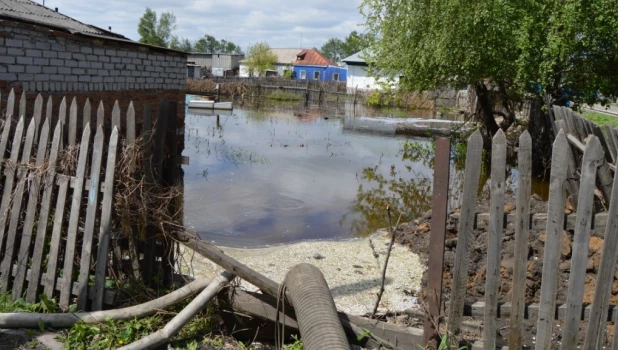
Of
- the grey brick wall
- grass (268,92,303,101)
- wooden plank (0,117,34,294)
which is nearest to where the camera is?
wooden plank (0,117,34,294)

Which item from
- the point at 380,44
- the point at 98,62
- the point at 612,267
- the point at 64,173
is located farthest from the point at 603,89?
the point at 64,173

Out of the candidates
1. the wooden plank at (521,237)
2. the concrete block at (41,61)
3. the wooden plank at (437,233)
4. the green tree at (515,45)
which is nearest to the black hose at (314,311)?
the wooden plank at (437,233)

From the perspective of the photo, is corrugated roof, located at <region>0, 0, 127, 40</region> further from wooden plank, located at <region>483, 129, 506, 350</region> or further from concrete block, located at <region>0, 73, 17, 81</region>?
wooden plank, located at <region>483, 129, 506, 350</region>

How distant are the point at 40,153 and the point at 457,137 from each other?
19133mm

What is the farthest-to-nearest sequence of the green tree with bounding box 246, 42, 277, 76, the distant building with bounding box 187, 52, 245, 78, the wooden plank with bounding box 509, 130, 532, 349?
the distant building with bounding box 187, 52, 245, 78
the green tree with bounding box 246, 42, 277, 76
the wooden plank with bounding box 509, 130, 532, 349

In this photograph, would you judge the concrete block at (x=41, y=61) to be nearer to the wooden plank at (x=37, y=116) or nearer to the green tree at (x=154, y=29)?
the wooden plank at (x=37, y=116)

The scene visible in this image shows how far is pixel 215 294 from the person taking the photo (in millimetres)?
4238

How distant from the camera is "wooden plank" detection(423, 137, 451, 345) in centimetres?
374

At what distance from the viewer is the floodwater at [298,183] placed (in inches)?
410

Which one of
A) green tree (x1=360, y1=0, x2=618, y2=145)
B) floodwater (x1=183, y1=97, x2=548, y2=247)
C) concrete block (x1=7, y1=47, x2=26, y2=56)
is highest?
green tree (x1=360, y1=0, x2=618, y2=145)

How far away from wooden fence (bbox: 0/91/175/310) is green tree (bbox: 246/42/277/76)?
76.6 m

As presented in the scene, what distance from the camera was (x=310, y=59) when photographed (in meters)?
83.7

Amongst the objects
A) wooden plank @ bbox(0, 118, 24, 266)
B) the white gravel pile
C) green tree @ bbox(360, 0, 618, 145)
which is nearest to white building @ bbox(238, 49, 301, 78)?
green tree @ bbox(360, 0, 618, 145)

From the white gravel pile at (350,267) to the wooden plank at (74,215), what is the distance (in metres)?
1.12
